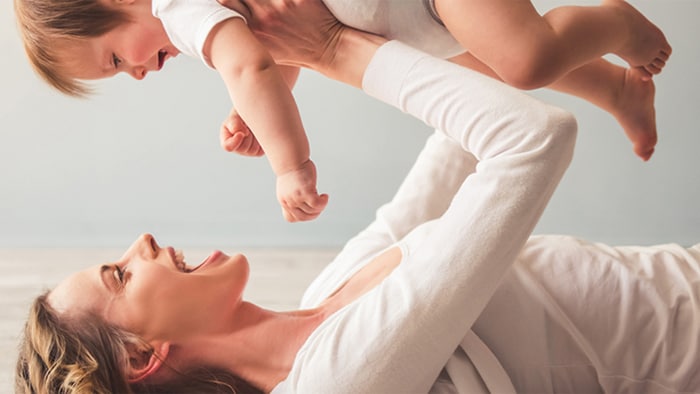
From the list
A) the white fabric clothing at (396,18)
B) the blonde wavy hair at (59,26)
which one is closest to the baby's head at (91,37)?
the blonde wavy hair at (59,26)

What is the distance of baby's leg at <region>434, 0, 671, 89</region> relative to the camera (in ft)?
2.98

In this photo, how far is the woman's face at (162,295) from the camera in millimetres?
1026

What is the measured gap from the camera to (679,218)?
1.94 metres

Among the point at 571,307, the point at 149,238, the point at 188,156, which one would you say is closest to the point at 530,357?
the point at 571,307

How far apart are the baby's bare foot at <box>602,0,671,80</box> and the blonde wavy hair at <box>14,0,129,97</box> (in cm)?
65

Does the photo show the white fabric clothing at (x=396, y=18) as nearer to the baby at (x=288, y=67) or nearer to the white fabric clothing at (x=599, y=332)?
the baby at (x=288, y=67)

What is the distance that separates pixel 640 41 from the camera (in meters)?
1.05

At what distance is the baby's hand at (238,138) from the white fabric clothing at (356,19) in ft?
0.40

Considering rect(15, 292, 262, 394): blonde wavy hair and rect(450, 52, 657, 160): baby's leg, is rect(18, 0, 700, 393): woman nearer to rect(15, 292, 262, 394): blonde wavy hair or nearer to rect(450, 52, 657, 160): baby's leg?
rect(15, 292, 262, 394): blonde wavy hair

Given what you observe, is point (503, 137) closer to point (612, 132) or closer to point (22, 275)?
point (612, 132)

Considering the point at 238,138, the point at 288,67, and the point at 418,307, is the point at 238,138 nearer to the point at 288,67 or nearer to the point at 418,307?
the point at 288,67

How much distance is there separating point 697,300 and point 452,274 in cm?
35

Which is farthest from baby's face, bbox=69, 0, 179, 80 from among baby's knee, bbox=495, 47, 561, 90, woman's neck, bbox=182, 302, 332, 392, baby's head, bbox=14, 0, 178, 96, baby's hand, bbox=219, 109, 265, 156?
baby's knee, bbox=495, 47, 561, 90

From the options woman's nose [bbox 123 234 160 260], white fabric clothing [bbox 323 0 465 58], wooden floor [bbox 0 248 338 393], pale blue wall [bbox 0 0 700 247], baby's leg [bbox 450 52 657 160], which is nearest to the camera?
white fabric clothing [bbox 323 0 465 58]
